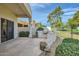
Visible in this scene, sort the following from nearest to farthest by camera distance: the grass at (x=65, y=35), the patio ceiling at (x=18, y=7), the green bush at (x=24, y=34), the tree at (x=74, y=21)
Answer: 1. the grass at (x=65, y=35)
2. the tree at (x=74, y=21)
3. the patio ceiling at (x=18, y=7)
4. the green bush at (x=24, y=34)

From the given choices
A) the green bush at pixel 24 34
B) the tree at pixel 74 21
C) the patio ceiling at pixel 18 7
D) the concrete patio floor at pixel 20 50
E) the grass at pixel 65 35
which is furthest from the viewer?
the green bush at pixel 24 34

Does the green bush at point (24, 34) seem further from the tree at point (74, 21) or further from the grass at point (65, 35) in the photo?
the tree at point (74, 21)

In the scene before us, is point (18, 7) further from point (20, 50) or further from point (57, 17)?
point (57, 17)

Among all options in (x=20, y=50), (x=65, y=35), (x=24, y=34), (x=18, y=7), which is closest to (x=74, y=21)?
(x=65, y=35)

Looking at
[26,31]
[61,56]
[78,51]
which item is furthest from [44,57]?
[26,31]

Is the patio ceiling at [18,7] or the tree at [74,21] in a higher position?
the patio ceiling at [18,7]

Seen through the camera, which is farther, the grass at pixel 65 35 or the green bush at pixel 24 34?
the green bush at pixel 24 34

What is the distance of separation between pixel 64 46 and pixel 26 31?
42.4 ft

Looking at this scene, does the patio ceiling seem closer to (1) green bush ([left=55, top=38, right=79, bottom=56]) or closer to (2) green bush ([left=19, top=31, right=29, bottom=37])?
(2) green bush ([left=19, top=31, right=29, bottom=37])

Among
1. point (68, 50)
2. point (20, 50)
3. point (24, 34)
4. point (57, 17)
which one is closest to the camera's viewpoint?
point (68, 50)

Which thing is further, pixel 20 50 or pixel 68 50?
pixel 20 50

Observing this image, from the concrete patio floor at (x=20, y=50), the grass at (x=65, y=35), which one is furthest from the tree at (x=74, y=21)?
the concrete patio floor at (x=20, y=50)

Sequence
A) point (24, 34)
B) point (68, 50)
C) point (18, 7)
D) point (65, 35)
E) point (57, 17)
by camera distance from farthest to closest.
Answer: point (24, 34) < point (18, 7) < point (57, 17) < point (65, 35) < point (68, 50)

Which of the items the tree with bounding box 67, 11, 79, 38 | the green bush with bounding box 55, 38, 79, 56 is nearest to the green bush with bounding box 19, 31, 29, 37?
the tree with bounding box 67, 11, 79, 38
